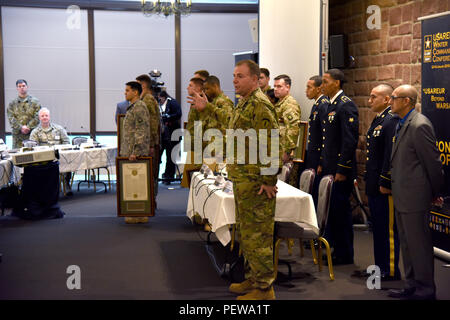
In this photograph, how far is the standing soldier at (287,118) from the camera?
5.94 meters

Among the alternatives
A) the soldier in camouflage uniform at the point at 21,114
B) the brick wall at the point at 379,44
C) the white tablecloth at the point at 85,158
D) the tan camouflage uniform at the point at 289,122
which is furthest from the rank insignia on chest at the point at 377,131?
the soldier in camouflage uniform at the point at 21,114

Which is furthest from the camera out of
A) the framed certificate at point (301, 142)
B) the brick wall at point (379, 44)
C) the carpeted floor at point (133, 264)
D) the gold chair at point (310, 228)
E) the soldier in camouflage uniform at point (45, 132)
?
the soldier in camouflage uniform at point (45, 132)

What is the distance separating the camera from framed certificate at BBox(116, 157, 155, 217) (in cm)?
655

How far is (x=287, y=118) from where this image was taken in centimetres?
610

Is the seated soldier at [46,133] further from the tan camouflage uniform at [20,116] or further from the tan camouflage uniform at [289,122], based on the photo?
the tan camouflage uniform at [289,122]

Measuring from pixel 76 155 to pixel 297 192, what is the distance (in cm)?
449

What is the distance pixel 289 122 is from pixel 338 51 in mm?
1194

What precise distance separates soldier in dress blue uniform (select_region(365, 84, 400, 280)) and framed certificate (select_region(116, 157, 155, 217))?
293cm

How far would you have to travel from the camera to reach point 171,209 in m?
Result: 7.71

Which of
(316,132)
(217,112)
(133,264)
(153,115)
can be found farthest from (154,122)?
(133,264)

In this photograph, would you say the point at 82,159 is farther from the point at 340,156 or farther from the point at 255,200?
the point at 255,200

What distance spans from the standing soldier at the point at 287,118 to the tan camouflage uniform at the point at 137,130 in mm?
1508
